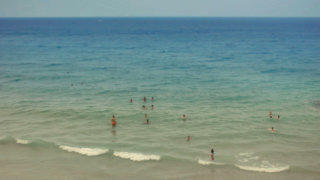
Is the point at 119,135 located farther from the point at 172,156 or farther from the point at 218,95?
the point at 218,95

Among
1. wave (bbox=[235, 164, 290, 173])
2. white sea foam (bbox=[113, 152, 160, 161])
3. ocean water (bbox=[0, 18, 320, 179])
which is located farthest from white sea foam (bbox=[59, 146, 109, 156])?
wave (bbox=[235, 164, 290, 173])

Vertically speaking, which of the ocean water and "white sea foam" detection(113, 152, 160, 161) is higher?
the ocean water

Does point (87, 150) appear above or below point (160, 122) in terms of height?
below

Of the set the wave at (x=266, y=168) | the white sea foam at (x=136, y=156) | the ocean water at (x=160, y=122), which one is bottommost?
the wave at (x=266, y=168)

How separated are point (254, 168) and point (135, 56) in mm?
53694

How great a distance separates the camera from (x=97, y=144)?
81.6 ft

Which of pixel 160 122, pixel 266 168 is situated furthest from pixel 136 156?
pixel 266 168

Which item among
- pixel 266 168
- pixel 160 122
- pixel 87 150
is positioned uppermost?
pixel 160 122

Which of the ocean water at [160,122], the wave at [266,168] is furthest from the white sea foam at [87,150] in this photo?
the wave at [266,168]

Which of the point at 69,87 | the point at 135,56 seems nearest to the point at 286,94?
the point at 69,87

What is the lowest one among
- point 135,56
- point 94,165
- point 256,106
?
point 94,165

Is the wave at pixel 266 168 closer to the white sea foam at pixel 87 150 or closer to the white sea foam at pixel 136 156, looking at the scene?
the white sea foam at pixel 136 156

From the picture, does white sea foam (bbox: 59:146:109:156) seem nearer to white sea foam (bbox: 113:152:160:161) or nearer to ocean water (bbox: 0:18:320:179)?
ocean water (bbox: 0:18:320:179)

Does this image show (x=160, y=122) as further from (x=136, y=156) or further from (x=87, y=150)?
(x=87, y=150)
